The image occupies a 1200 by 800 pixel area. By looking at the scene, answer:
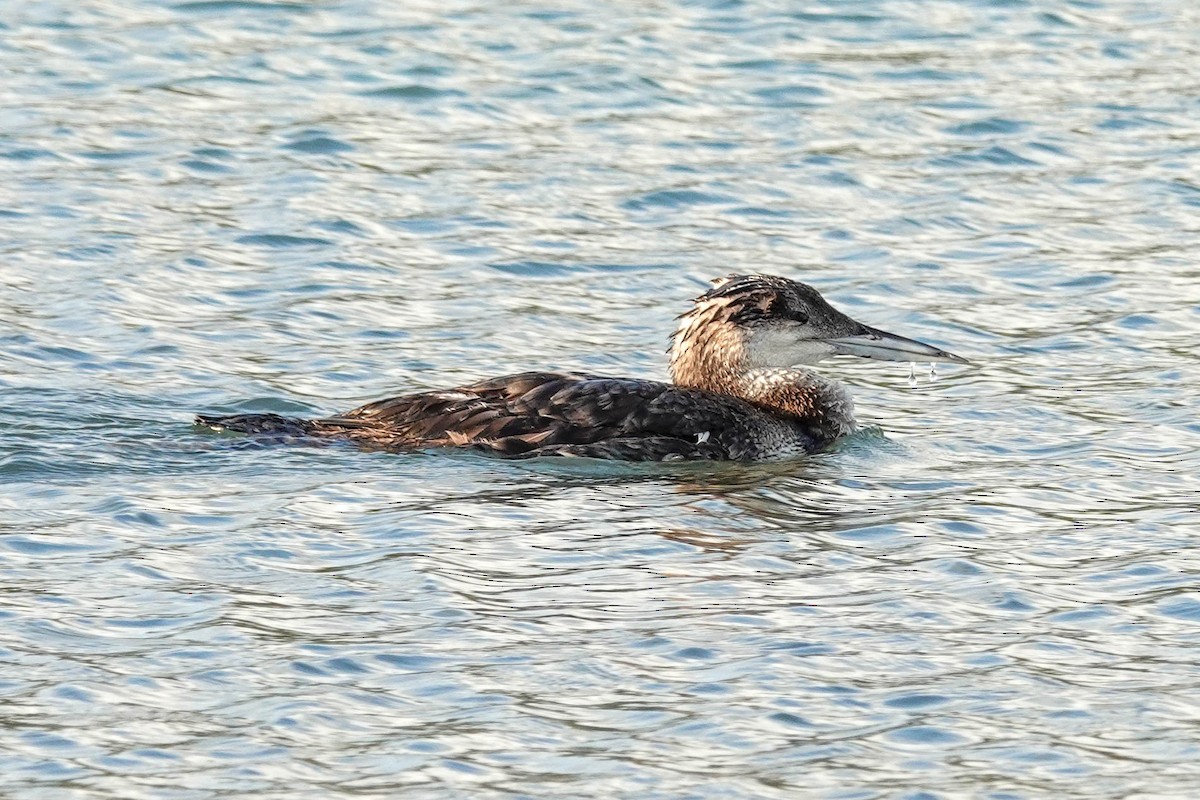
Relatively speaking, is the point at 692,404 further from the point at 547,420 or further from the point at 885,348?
the point at 885,348

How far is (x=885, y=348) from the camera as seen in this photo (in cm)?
1174

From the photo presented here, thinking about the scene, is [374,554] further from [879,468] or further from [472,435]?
[879,468]

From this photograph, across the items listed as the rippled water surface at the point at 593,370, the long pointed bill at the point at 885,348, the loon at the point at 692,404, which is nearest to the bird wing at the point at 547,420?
the loon at the point at 692,404

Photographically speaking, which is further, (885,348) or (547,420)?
(885,348)

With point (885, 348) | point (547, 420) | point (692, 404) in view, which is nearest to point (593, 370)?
point (692, 404)

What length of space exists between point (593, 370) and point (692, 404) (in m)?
1.48

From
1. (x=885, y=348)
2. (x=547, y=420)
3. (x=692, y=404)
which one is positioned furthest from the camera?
(x=885, y=348)

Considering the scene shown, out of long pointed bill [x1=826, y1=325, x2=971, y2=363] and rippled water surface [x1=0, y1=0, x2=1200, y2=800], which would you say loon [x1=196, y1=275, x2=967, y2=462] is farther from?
rippled water surface [x1=0, y1=0, x2=1200, y2=800]

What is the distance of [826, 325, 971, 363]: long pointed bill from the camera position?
38.1ft

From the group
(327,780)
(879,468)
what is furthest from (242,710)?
(879,468)

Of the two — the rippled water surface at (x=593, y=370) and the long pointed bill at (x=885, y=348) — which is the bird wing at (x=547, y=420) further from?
the long pointed bill at (x=885, y=348)

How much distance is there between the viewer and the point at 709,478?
1113cm

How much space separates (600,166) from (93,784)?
963cm

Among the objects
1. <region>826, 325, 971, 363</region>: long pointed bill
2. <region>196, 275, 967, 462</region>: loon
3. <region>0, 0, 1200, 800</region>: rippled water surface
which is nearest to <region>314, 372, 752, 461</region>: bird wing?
<region>196, 275, 967, 462</region>: loon
